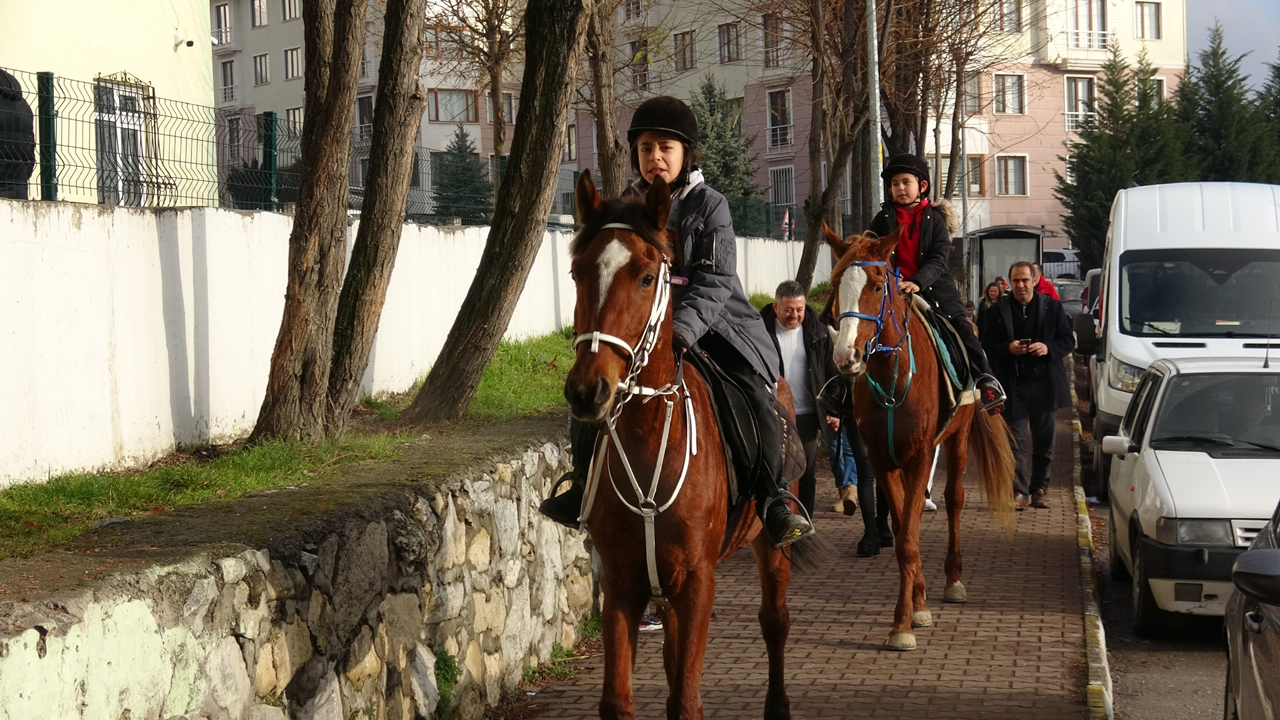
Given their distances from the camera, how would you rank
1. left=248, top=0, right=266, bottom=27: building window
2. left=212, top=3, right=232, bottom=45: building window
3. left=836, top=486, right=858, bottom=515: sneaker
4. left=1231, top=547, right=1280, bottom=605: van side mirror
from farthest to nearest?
left=212, top=3, right=232, bottom=45: building window
left=248, top=0, right=266, bottom=27: building window
left=836, top=486, right=858, bottom=515: sneaker
left=1231, top=547, right=1280, bottom=605: van side mirror

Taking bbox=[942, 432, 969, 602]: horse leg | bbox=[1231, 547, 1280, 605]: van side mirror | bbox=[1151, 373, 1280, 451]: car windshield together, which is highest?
bbox=[1231, 547, 1280, 605]: van side mirror

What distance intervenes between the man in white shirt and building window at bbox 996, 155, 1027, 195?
2348 inches

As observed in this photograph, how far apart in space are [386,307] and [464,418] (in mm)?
3436

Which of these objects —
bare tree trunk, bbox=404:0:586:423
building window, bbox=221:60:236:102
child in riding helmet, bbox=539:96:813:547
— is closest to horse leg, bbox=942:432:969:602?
bare tree trunk, bbox=404:0:586:423

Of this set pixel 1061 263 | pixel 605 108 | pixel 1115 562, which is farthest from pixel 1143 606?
pixel 1061 263

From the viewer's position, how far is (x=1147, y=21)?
229 feet

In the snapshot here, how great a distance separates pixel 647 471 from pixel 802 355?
6.23m

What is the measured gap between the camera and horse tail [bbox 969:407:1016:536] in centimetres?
1059

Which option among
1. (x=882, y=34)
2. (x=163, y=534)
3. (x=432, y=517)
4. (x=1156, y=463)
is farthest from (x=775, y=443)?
(x=882, y=34)

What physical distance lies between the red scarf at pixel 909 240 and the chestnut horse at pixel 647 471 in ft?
15.0

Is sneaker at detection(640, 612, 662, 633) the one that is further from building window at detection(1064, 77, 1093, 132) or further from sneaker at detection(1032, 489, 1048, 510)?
building window at detection(1064, 77, 1093, 132)

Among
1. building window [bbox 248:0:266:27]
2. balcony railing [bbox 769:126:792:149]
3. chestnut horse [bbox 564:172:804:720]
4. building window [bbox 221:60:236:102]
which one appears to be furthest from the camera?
building window [bbox 221:60:236:102]

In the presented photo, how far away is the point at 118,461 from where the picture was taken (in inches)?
326

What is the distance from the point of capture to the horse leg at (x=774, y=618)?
6605mm
